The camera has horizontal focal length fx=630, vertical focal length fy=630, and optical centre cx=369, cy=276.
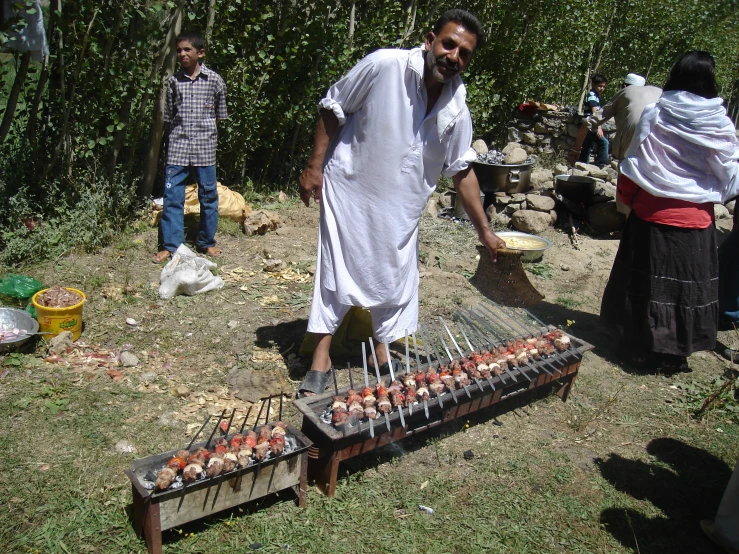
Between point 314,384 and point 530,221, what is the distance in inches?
208

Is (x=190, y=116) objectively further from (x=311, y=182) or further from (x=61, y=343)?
(x=311, y=182)

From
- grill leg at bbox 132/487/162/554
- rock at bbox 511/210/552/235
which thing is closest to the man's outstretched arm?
grill leg at bbox 132/487/162/554

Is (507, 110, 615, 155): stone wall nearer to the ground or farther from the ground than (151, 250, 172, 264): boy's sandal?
farther from the ground

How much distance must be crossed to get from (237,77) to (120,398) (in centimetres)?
440

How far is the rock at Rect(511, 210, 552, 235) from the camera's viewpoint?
8250 mm

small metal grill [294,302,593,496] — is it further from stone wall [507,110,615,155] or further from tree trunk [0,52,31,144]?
stone wall [507,110,615,155]

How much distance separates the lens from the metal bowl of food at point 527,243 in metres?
7.02

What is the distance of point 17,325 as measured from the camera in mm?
4242

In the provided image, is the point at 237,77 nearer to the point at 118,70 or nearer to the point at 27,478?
the point at 118,70

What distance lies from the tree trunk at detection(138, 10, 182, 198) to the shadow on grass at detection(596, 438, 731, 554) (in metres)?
5.08

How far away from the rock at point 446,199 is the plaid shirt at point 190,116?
3.92m

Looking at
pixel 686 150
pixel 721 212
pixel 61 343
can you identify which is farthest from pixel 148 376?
pixel 721 212

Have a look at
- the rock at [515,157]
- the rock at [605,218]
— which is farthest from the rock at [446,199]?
the rock at [605,218]

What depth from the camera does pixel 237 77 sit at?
7043 mm
